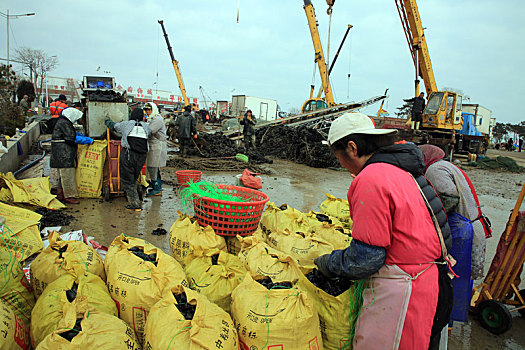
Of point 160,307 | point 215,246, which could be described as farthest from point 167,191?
point 160,307

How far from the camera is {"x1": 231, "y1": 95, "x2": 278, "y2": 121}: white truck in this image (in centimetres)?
3672

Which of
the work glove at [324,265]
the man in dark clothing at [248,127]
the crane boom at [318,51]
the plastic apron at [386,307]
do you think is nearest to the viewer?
the plastic apron at [386,307]

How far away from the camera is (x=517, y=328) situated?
2.97 m

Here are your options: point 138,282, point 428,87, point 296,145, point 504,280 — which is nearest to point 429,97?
point 428,87

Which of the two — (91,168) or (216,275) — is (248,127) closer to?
(91,168)

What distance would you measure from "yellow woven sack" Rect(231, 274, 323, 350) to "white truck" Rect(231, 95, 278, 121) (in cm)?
3484

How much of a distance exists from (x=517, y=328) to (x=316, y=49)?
14.9 meters

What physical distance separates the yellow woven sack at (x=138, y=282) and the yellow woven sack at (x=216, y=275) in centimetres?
12

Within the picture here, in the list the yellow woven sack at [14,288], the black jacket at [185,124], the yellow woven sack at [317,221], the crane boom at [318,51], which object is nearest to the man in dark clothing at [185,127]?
the black jacket at [185,124]

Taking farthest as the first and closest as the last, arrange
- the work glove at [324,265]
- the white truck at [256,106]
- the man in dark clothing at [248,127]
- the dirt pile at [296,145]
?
the white truck at [256,106] < the man in dark clothing at [248,127] < the dirt pile at [296,145] < the work glove at [324,265]

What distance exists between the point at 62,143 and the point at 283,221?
4.17m

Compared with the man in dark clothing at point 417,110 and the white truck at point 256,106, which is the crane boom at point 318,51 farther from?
the white truck at point 256,106

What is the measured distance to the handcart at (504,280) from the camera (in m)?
2.75

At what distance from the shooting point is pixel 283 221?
3.22 metres
